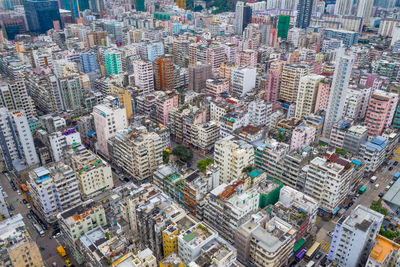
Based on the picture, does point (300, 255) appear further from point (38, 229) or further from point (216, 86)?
point (216, 86)

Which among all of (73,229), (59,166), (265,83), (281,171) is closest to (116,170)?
(59,166)

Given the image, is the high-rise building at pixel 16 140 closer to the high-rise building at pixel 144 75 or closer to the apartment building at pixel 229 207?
the high-rise building at pixel 144 75

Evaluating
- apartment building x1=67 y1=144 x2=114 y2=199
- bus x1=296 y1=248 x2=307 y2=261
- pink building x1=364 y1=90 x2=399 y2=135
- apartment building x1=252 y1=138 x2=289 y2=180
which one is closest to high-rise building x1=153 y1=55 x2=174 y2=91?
apartment building x1=67 y1=144 x2=114 y2=199

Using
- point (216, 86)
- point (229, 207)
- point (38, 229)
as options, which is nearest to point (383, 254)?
point (229, 207)

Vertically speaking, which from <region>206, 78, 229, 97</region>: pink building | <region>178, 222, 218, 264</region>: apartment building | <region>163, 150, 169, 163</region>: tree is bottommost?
<region>163, 150, 169, 163</region>: tree

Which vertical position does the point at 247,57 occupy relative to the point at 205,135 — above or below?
above

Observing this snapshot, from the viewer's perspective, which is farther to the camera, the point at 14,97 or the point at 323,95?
the point at 323,95

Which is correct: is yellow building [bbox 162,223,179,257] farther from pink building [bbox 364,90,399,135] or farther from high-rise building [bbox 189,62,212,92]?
high-rise building [bbox 189,62,212,92]
